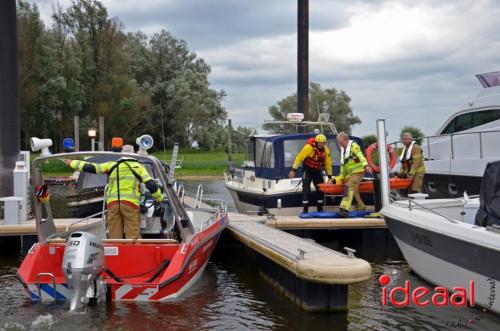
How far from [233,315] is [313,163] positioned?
5.19m

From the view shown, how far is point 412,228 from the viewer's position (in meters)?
8.71

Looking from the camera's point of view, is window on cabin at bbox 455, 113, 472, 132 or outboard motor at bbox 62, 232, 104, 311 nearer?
outboard motor at bbox 62, 232, 104, 311

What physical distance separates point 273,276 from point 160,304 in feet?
6.44

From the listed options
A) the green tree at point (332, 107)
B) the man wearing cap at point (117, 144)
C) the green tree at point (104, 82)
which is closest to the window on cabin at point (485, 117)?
the man wearing cap at point (117, 144)

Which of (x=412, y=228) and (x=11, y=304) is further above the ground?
(x=412, y=228)

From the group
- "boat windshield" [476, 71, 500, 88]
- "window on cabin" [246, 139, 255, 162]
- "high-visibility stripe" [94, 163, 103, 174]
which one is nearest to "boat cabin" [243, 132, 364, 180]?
"window on cabin" [246, 139, 255, 162]

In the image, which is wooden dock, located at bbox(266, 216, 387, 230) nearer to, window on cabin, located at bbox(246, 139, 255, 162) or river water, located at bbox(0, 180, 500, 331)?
river water, located at bbox(0, 180, 500, 331)

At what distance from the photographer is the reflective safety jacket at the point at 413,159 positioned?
12.1 m

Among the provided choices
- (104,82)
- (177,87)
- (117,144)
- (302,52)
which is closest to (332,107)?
(177,87)

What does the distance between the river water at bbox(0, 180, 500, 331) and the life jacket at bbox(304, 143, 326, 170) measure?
3724 mm

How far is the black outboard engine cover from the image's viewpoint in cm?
718

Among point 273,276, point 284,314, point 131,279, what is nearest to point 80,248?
point 131,279

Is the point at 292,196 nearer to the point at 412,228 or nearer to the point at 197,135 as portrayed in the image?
the point at 412,228

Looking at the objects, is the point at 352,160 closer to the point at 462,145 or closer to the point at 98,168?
the point at 462,145
